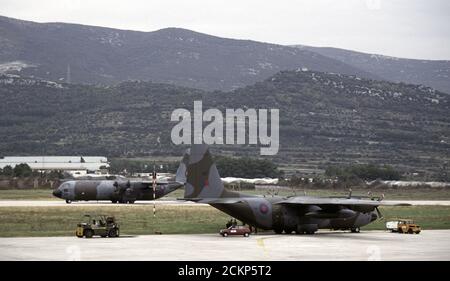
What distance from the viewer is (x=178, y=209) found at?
88.2 m

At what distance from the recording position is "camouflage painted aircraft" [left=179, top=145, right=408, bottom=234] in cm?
6041

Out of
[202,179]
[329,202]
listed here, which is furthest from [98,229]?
[329,202]

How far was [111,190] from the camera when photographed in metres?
99.8

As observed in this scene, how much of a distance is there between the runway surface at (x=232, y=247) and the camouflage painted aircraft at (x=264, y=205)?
145 centimetres

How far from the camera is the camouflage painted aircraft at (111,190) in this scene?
97562 mm

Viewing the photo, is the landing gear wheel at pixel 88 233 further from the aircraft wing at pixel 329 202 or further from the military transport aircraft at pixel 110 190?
the military transport aircraft at pixel 110 190

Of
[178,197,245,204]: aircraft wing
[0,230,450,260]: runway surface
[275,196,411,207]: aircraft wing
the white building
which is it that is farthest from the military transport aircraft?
the white building

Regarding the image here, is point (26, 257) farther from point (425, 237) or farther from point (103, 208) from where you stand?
point (103, 208)

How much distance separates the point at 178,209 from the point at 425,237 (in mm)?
32493

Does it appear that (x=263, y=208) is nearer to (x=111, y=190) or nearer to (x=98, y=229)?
(x=98, y=229)

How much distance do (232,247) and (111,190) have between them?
49996mm

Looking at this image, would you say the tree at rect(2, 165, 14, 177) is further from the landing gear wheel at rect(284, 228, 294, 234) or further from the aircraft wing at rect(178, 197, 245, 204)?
the aircraft wing at rect(178, 197, 245, 204)

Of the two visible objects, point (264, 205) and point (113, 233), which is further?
point (264, 205)

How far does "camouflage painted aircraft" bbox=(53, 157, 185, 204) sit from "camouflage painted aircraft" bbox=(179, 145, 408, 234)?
124 feet
